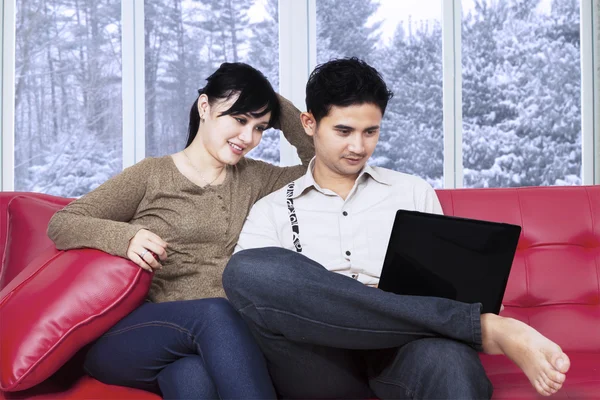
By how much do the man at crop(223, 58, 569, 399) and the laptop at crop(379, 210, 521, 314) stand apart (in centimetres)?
8

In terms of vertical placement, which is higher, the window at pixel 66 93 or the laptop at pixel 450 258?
the window at pixel 66 93

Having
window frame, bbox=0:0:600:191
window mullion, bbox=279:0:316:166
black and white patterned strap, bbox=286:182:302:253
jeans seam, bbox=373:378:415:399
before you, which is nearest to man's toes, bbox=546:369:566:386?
jeans seam, bbox=373:378:415:399

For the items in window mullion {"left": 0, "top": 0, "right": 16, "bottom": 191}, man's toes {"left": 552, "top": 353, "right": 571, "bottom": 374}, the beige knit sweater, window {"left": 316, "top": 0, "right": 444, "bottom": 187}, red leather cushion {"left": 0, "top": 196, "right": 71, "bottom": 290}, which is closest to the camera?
man's toes {"left": 552, "top": 353, "right": 571, "bottom": 374}

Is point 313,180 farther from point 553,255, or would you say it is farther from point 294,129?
point 553,255

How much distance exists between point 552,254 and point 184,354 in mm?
1008

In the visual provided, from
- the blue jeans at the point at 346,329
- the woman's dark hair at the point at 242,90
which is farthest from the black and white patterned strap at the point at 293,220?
the blue jeans at the point at 346,329

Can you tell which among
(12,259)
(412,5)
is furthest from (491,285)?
(412,5)

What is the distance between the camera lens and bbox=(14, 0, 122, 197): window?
3.21 meters

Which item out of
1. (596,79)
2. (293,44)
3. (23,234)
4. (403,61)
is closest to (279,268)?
(23,234)

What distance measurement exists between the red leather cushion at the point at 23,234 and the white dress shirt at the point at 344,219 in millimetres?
521

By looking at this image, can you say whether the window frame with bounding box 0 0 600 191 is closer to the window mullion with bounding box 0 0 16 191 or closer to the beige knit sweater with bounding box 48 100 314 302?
the window mullion with bounding box 0 0 16 191

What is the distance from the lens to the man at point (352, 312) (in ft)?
3.58

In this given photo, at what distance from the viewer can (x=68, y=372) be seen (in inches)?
54.1

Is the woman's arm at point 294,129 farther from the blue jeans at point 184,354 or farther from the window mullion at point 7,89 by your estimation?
the window mullion at point 7,89
